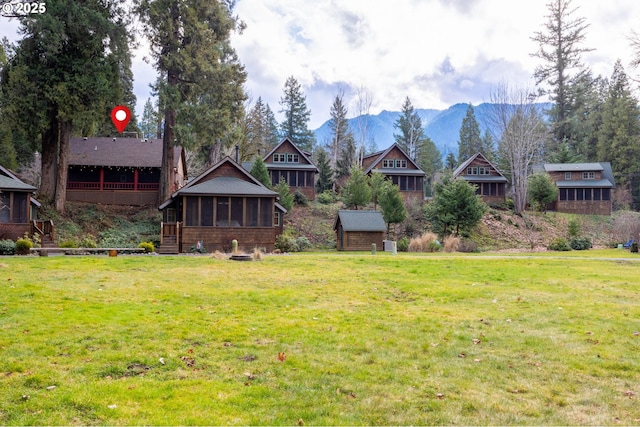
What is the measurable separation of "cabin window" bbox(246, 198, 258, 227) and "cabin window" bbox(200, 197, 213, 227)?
216cm

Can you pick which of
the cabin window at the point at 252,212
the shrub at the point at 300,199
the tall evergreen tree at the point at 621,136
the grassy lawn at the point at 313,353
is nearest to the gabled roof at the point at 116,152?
the shrub at the point at 300,199

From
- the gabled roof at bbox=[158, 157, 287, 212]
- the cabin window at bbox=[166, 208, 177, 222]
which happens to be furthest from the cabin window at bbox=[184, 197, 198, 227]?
the cabin window at bbox=[166, 208, 177, 222]

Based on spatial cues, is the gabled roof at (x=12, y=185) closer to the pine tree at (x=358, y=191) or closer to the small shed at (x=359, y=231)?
the small shed at (x=359, y=231)

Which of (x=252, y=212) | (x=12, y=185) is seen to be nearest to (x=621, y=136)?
(x=252, y=212)

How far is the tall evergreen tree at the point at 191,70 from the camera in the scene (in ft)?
97.4

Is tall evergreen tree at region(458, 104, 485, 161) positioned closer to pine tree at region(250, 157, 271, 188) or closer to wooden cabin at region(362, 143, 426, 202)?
wooden cabin at region(362, 143, 426, 202)

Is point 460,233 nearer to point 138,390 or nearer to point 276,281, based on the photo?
point 276,281

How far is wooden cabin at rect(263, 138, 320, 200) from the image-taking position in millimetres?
45344

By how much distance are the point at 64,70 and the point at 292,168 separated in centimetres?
2186

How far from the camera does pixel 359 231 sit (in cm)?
3222

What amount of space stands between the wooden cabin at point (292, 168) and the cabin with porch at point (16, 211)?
22.4 metres

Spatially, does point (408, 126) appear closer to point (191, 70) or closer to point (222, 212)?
point (191, 70)

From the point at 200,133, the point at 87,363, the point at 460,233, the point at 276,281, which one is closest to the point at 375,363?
the point at 87,363

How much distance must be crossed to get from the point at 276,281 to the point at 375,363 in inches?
294
